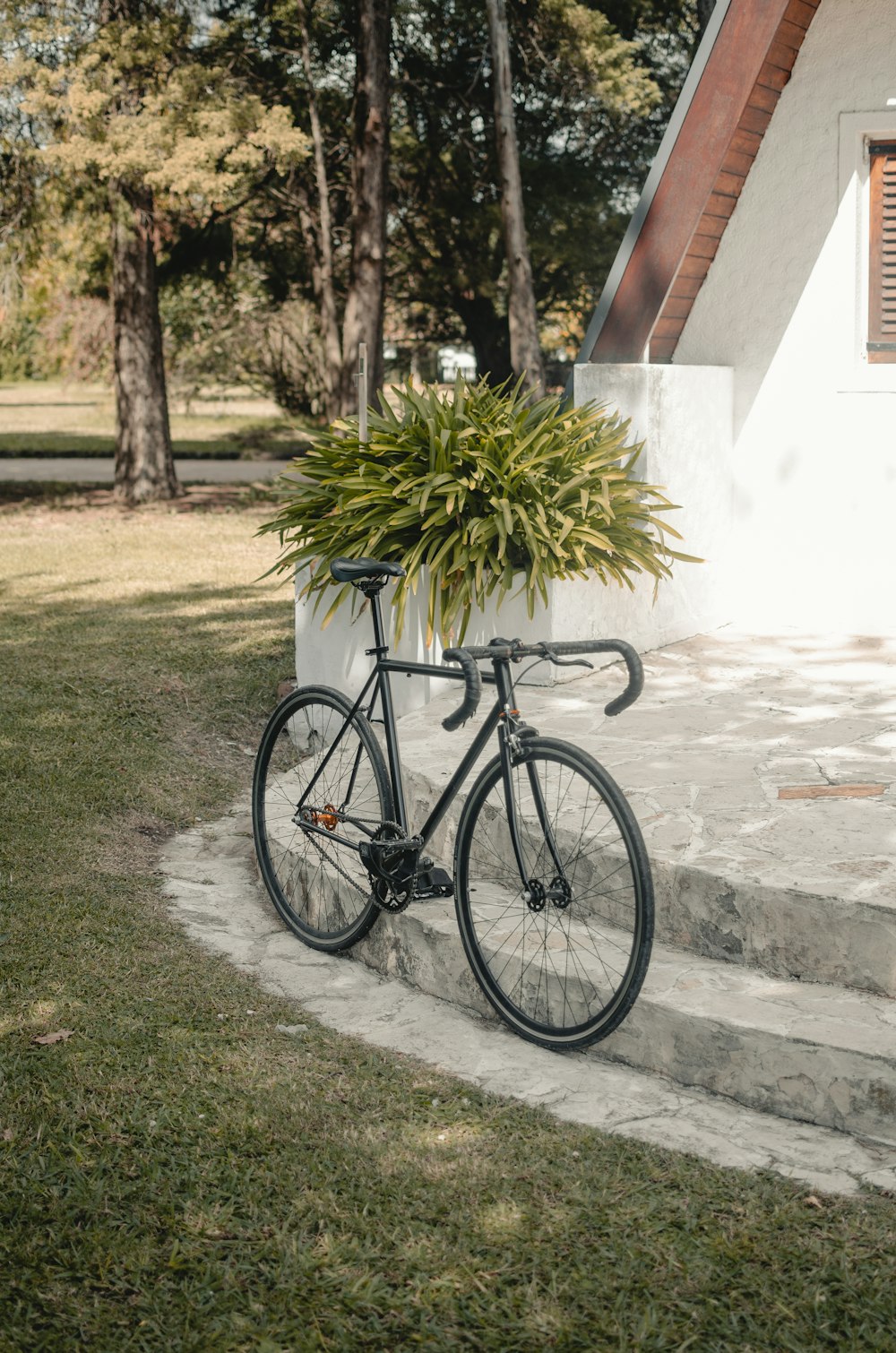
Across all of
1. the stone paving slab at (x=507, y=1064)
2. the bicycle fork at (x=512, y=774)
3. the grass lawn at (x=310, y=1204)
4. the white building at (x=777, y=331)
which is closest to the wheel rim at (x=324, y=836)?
the stone paving slab at (x=507, y=1064)

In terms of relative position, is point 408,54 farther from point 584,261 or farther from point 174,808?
point 174,808

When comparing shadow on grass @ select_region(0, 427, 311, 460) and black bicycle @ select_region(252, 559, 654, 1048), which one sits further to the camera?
shadow on grass @ select_region(0, 427, 311, 460)

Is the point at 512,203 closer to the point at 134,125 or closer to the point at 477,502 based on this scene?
the point at 134,125

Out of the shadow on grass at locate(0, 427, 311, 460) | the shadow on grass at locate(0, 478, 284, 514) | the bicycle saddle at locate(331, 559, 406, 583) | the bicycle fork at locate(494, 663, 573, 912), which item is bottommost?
the bicycle fork at locate(494, 663, 573, 912)

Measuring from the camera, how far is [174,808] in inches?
252

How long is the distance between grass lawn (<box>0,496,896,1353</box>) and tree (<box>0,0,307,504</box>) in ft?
42.5

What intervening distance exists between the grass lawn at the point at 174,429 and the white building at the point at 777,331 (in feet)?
36.7

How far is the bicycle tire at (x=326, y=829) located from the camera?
4.62 metres

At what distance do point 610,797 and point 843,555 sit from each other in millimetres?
4159

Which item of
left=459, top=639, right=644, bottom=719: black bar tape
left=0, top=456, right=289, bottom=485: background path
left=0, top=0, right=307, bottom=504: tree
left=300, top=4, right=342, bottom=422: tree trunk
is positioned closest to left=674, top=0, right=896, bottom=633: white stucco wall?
left=459, top=639, right=644, bottom=719: black bar tape

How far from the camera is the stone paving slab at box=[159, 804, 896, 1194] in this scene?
3412mm

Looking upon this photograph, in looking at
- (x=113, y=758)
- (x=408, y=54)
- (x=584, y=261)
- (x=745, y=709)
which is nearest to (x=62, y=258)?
(x=408, y=54)

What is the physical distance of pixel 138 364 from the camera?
18422mm

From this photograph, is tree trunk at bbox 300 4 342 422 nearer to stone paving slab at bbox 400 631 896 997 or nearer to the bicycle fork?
stone paving slab at bbox 400 631 896 997
